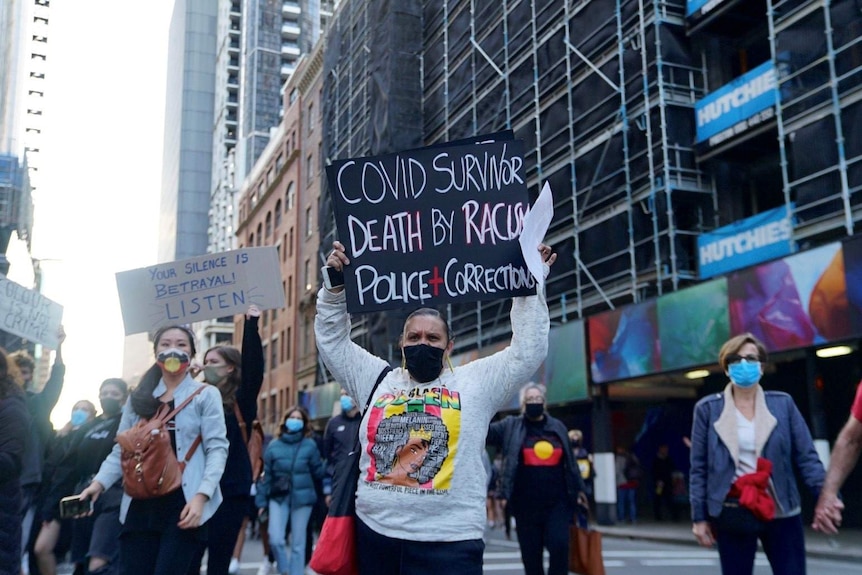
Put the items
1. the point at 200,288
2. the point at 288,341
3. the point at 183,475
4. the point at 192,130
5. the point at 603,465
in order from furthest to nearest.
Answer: the point at 192,130, the point at 288,341, the point at 603,465, the point at 200,288, the point at 183,475

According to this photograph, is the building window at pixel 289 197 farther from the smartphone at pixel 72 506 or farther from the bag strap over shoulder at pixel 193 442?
the bag strap over shoulder at pixel 193 442

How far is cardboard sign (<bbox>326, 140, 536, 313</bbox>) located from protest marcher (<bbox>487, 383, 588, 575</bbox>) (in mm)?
3154

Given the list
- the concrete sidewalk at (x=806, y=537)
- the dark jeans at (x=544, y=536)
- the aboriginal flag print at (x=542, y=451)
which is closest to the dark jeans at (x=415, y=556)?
the dark jeans at (x=544, y=536)

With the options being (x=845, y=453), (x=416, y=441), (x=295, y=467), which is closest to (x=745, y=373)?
(x=845, y=453)

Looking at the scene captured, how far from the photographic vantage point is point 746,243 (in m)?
17.6

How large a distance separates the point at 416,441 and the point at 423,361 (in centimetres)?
33

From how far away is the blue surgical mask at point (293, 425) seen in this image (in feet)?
31.9

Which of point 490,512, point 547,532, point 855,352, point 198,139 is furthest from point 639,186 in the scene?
point 198,139

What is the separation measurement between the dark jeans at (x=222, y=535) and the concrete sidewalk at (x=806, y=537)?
9.83 metres

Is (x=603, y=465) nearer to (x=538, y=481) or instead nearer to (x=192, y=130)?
(x=538, y=481)

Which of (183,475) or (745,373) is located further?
(745,373)

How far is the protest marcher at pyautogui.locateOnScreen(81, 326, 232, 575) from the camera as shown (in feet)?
14.8

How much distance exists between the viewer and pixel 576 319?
73.3 feet

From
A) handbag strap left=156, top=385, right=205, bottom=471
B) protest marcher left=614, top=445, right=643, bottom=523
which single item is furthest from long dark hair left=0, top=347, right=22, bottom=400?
protest marcher left=614, top=445, right=643, bottom=523
